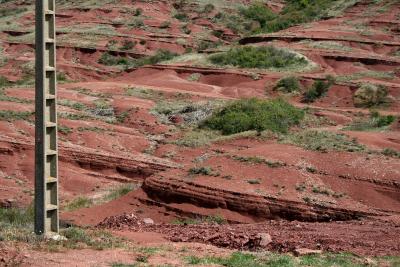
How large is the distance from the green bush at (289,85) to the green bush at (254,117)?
24.9 ft

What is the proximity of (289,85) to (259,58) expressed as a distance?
5.84 m

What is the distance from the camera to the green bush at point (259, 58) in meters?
40.8

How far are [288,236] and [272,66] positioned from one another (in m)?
29.6

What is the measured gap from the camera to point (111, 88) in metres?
35.2

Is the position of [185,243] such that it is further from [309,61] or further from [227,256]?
[309,61]

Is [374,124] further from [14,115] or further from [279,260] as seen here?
[279,260]

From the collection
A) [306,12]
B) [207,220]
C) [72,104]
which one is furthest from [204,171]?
[306,12]

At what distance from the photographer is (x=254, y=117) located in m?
26.3

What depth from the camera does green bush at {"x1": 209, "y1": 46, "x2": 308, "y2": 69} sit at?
134ft

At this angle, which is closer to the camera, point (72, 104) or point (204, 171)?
point (204, 171)

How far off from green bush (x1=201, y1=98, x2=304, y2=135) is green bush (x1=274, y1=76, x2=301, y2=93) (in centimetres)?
760

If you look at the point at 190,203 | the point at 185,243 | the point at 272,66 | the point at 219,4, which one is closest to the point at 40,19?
the point at 185,243

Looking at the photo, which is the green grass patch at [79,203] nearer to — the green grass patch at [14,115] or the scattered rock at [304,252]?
the green grass patch at [14,115]

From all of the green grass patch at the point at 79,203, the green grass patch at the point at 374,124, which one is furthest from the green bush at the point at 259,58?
the green grass patch at the point at 79,203
